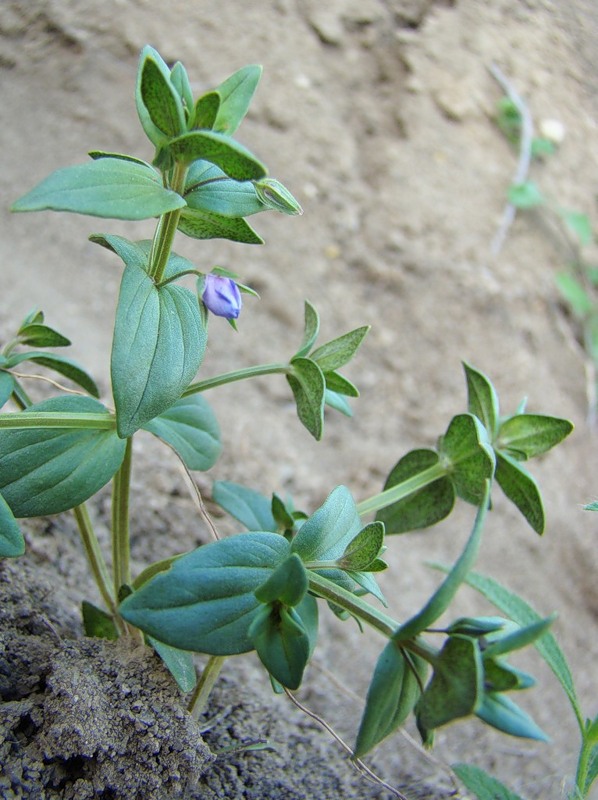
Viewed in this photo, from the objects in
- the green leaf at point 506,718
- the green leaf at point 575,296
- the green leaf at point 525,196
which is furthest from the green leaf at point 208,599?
the green leaf at point 525,196

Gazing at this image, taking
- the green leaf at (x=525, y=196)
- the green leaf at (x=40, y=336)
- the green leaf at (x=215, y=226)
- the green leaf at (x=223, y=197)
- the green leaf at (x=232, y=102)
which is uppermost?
the green leaf at (x=232, y=102)

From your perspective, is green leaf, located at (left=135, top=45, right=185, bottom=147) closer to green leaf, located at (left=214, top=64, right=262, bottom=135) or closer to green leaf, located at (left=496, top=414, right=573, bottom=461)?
green leaf, located at (left=214, top=64, right=262, bottom=135)

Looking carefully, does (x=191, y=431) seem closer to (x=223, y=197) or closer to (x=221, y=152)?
(x=223, y=197)

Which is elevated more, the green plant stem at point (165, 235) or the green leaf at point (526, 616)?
the green plant stem at point (165, 235)

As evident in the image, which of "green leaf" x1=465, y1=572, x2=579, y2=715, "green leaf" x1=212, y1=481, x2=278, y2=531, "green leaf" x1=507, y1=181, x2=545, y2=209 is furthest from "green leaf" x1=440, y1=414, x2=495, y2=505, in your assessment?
"green leaf" x1=507, y1=181, x2=545, y2=209

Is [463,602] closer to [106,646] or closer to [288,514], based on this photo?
[288,514]

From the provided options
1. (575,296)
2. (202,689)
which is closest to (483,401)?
(202,689)

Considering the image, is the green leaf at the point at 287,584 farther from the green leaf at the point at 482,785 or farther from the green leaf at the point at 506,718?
the green leaf at the point at 482,785
